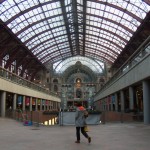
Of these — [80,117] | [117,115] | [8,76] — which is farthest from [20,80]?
[80,117]

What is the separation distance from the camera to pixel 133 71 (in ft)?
89.8

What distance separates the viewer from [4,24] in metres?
49.8

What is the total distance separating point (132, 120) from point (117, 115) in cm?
154

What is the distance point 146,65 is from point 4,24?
34680 mm

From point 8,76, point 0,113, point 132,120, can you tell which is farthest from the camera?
point 8,76

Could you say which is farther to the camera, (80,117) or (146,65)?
(146,65)

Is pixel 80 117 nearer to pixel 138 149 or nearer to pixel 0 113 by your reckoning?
pixel 138 149

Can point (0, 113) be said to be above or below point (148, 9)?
below

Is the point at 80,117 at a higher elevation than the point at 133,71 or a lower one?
lower

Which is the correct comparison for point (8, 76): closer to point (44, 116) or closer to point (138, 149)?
point (44, 116)

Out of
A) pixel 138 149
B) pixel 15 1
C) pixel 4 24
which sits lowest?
pixel 138 149

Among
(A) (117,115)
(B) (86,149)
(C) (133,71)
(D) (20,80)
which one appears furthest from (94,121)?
(D) (20,80)

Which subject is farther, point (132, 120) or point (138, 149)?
point (132, 120)

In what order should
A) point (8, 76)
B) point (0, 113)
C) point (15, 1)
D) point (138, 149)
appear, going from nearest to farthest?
point (138, 149) < point (0, 113) < point (8, 76) < point (15, 1)
